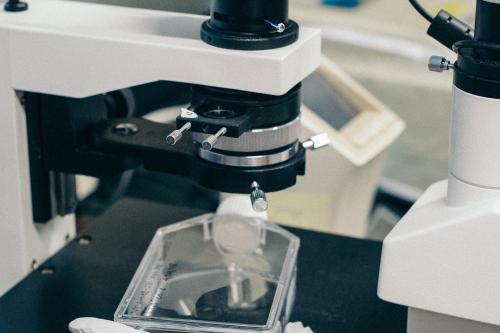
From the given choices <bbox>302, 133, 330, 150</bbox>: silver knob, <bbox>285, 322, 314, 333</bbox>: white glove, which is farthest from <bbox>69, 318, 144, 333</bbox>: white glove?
<bbox>302, 133, 330, 150</bbox>: silver knob

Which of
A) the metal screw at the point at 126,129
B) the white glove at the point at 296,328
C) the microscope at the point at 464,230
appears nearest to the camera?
the microscope at the point at 464,230

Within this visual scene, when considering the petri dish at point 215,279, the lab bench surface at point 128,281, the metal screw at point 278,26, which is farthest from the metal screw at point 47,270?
the metal screw at point 278,26

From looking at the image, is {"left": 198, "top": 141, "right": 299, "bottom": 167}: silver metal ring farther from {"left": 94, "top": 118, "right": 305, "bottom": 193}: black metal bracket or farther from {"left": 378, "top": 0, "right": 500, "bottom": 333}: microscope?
{"left": 378, "top": 0, "right": 500, "bottom": 333}: microscope

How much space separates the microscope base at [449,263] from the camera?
0.70 meters

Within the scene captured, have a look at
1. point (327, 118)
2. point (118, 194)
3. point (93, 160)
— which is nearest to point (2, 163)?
point (93, 160)

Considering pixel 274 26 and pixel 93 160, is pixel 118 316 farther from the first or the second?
pixel 274 26

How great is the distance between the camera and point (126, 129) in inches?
36.5

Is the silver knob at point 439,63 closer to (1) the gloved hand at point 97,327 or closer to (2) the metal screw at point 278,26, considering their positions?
(2) the metal screw at point 278,26

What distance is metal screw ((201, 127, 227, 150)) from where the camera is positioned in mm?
737

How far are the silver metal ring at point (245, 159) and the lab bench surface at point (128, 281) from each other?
7.1 inches

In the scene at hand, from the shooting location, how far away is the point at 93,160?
92 centimetres

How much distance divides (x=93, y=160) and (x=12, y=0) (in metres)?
0.20

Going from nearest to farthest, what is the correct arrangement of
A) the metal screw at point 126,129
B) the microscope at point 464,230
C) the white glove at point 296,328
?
1. the microscope at point 464,230
2. the white glove at point 296,328
3. the metal screw at point 126,129

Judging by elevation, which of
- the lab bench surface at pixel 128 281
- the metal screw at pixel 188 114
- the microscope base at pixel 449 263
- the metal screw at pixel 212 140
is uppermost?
the metal screw at pixel 188 114
